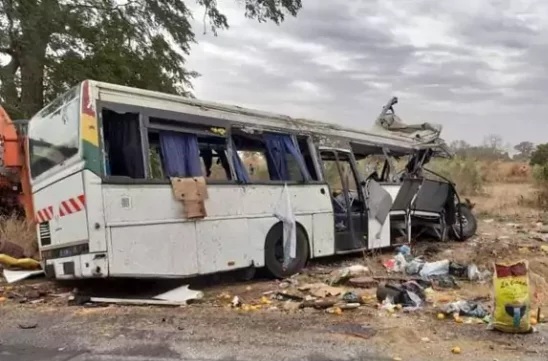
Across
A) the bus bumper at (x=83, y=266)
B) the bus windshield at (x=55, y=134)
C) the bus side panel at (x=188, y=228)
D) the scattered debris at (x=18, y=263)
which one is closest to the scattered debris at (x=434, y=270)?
the bus side panel at (x=188, y=228)

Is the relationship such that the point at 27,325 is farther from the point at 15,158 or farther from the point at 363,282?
the point at 363,282

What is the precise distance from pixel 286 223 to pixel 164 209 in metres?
2.08

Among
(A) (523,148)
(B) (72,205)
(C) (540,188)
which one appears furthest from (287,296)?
(A) (523,148)

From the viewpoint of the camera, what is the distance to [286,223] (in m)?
8.70

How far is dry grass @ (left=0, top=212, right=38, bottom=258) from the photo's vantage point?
969 centimetres

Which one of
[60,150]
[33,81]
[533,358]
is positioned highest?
[33,81]

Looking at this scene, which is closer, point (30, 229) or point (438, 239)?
point (30, 229)

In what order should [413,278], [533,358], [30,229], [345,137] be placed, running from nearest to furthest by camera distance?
[533,358], [413,278], [30,229], [345,137]

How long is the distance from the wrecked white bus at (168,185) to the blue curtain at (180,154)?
14 millimetres

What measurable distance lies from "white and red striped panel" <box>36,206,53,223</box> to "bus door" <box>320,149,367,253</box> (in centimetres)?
424

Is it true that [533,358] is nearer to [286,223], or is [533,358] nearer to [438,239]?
[286,223]

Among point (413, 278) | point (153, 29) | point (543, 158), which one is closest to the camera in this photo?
point (413, 278)

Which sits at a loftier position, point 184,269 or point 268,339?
point 184,269

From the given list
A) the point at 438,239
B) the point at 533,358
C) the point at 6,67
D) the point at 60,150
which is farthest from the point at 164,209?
the point at 6,67
